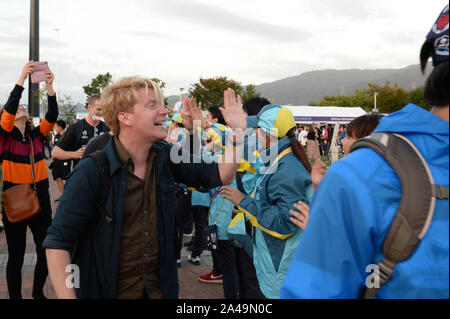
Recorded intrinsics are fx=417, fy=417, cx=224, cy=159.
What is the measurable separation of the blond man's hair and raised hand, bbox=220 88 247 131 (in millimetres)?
399

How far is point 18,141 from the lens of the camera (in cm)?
430

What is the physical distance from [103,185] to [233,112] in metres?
0.87

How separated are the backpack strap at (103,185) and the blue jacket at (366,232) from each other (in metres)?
1.14

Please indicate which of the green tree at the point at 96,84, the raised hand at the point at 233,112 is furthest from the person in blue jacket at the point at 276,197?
the green tree at the point at 96,84

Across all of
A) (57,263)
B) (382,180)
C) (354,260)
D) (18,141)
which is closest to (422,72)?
(382,180)

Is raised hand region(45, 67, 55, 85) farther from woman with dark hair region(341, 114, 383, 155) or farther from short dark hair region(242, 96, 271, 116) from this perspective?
woman with dark hair region(341, 114, 383, 155)

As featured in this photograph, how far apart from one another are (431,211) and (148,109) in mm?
1577

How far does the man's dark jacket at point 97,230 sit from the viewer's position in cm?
196

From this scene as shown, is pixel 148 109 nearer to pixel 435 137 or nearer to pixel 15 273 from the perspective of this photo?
pixel 435 137

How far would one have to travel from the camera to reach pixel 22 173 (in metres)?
4.29

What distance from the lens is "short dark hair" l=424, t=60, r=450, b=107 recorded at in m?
1.17

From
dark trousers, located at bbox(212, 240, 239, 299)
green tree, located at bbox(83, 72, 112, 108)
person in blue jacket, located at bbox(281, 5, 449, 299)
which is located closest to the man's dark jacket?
person in blue jacket, located at bbox(281, 5, 449, 299)

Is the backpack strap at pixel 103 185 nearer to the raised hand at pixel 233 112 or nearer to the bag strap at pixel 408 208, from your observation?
the raised hand at pixel 233 112

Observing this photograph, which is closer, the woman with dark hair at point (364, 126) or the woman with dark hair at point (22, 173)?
the woman with dark hair at point (364, 126)
